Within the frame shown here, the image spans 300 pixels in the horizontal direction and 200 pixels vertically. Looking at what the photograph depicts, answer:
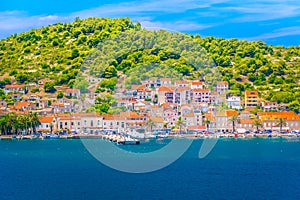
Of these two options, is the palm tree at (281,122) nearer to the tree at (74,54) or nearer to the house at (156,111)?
the house at (156,111)

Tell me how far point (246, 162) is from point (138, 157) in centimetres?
627

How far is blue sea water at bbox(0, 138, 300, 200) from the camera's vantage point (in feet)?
75.4

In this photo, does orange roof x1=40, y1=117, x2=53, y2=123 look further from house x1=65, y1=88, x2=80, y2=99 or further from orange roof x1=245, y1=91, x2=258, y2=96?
orange roof x1=245, y1=91, x2=258, y2=96

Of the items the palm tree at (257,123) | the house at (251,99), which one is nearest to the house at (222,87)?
the house at (251,99)

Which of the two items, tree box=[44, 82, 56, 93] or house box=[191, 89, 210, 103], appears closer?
house box=[191, 89, 210, 103]

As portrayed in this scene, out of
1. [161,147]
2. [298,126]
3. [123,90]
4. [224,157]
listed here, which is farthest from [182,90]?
[224,157]

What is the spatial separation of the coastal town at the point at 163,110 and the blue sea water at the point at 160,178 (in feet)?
65.4

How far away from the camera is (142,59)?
247 feet

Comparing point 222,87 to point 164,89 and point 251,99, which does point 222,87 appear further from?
point 164,89

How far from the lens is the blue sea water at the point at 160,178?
23.0 meters

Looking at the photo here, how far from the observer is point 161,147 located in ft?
143

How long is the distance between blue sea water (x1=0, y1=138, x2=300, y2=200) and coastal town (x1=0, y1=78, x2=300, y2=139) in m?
19.9

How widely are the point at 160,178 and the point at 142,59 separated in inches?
1934

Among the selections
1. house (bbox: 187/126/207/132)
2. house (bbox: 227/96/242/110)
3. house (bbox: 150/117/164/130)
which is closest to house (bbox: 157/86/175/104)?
house (bbox: 150/117/164/130)
